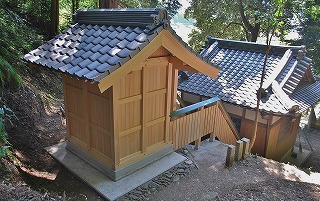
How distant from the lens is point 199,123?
285 inches

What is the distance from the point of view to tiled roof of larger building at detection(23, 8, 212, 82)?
4359mm

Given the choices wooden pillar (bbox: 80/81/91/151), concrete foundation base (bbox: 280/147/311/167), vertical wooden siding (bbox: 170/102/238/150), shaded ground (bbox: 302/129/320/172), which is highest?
wooden pillar (bbox: 80/81/91/151)

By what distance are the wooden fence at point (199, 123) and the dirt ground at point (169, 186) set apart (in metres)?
0.68

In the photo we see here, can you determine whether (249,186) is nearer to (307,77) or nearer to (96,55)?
(96,55)

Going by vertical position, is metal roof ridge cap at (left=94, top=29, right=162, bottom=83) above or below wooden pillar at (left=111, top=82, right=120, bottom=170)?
above

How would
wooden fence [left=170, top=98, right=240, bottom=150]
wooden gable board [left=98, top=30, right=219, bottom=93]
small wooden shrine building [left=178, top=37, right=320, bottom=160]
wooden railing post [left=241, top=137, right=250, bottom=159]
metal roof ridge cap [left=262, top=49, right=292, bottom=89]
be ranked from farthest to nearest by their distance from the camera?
metal roof ridge cap [left=262, top=49, right=292, bottom=89]
small wooden shrine building [left=178, top=37, right=320, bottom=160]
wooden railing post [left=241, top=137, right=250, bottom=159]
wooden fence [left=170, top=98, right=240, bottom=150]
wooden gable board [left=98, top=30, right=219, bottom=93]

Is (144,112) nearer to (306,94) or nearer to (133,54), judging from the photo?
(133,54)

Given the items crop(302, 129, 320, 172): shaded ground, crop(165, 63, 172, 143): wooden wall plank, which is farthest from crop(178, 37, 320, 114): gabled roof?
crop(165, 63, 172, 143): wooden wall plank

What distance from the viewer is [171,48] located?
5.12m

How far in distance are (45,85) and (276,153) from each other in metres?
9.79

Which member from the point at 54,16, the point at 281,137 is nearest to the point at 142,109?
the point at 281,137

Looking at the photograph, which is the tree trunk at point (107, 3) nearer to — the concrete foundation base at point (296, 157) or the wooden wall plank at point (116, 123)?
the wooden wall plank at point (116, 123)

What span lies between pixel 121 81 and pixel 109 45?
73 centimetres

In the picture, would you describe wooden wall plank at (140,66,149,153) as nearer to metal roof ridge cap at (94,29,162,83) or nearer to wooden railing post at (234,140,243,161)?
metal roof ridge cap at (94,29,162,83)
